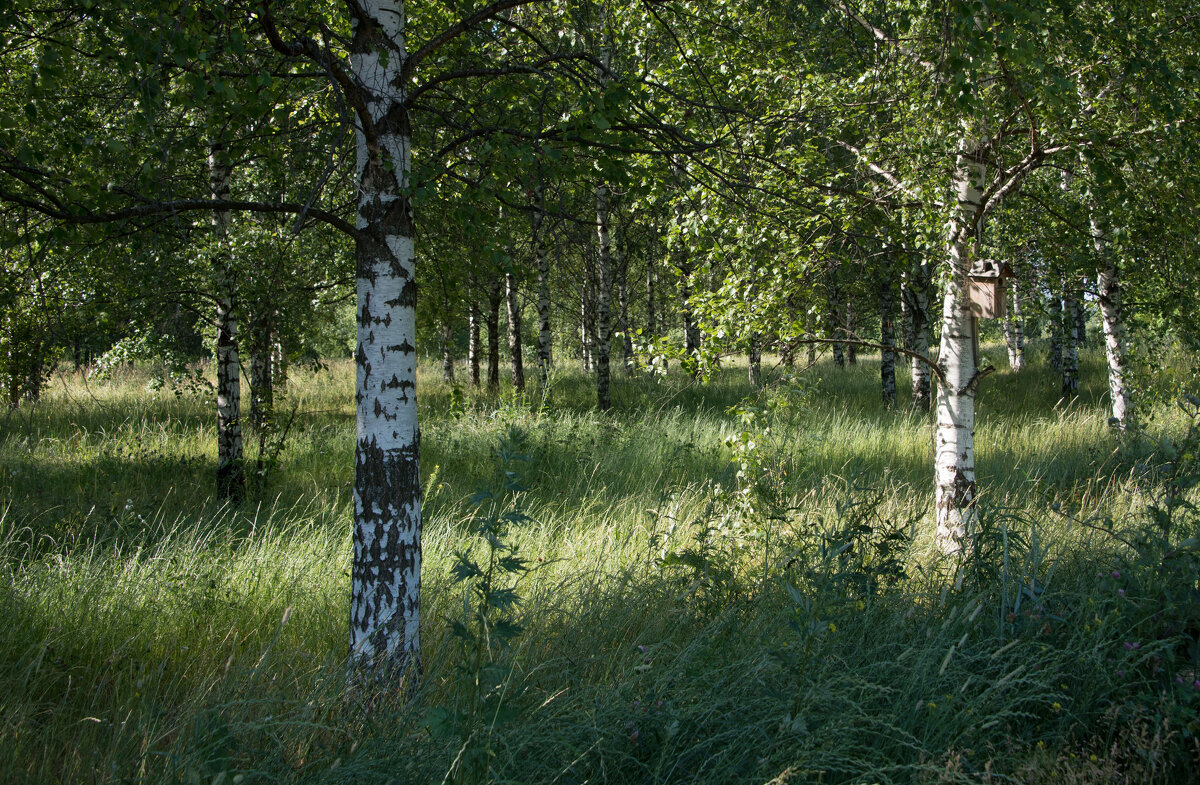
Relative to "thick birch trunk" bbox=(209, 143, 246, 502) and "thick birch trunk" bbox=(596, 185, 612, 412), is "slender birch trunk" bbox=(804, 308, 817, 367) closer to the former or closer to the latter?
"thick birch trunk" bbox=(209, 143, 246, 502)

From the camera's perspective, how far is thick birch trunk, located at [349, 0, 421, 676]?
2.87m

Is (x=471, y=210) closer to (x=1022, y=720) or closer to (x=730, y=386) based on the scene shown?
(x=1022, y=720)

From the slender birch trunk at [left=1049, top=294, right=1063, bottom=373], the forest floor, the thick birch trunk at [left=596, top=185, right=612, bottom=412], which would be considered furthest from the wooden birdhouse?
the thick birch trunk at [left=596, top=185, right=612, bottom=412]

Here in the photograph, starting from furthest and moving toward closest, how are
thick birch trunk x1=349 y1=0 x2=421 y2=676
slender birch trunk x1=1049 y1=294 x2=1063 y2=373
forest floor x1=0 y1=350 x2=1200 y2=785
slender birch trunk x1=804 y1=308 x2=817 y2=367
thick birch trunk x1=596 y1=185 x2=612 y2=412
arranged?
thick birch trunk x1=596 y1=185 x2=612 y2=412, slender birch trunk x1=1049 y1=294 x2=1063 y2=373, slender birch trunk x1=804 y1=308 x2=817 y2=367, thick birch trunk x1=349 y1=0 x2=421 y2=676, forest floor x1=0 y1=350 x2=1200 y2=785

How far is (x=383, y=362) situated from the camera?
2.87 meters

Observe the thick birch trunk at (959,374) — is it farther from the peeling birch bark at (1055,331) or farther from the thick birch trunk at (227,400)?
the thick birch trunk at (227,400)

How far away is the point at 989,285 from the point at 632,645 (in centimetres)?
342

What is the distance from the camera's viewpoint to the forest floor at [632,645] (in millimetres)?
2094

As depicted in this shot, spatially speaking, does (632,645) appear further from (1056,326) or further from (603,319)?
(1056,326)

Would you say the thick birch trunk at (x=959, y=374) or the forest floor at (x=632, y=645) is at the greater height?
the thick birch trunk at (x=959, y=374)

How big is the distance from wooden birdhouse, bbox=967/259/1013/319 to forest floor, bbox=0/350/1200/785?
4.17 feet

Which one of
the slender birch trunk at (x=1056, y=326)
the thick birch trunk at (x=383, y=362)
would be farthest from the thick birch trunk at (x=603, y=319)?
the thick birch trunk at (x=383, y=362)

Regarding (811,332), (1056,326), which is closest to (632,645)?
(811,332)

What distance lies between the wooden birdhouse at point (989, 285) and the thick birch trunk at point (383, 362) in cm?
371
